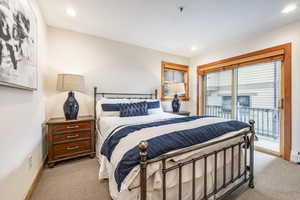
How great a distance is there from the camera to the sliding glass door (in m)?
2.78

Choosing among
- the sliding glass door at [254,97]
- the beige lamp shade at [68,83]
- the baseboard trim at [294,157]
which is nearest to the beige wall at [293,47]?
the baseboard trim at [294,157]

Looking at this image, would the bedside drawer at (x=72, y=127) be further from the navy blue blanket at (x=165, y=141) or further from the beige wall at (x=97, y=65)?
the navy blue blanket at (x=165, y=141)

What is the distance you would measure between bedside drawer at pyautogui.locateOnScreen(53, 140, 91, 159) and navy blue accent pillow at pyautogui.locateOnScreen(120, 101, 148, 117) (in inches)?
32.7

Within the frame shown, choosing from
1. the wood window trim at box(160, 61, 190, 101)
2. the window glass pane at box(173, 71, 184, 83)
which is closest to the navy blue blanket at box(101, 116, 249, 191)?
the wood window trim at box(160, 61, 190, 101)

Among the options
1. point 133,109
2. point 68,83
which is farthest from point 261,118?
point 68,83

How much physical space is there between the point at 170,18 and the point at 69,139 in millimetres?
2710

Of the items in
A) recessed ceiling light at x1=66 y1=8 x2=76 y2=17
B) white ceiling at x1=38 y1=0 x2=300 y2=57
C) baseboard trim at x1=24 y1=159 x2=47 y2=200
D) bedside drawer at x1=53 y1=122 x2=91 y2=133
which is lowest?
baseboard trim at x1=24 y1=159 x2=47 y2=200

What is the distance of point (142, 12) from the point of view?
2129 millimetres

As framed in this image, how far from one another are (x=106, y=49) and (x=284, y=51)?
359cm

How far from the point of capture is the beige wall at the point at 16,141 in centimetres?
108

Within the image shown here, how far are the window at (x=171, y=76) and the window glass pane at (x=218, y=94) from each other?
2.26 ft

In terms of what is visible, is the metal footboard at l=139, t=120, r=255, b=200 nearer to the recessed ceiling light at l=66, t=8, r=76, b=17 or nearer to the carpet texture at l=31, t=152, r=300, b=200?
the carpet texture at l=31, t=152, r=300, b=200

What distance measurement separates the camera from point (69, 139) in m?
2.26

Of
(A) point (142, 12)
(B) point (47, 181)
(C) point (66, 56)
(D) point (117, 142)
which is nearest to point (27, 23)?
(C) point (66, 56)
